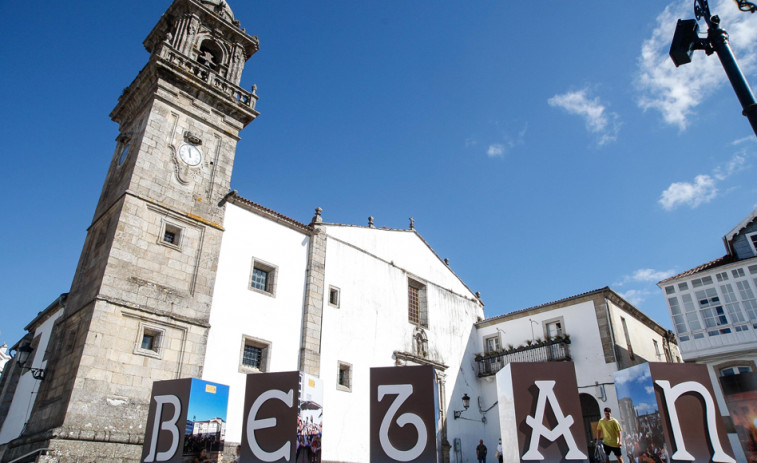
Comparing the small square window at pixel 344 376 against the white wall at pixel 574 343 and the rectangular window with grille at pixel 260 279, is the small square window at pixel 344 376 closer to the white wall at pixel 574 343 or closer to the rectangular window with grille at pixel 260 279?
the rectangular window with grille at pixel 260 279

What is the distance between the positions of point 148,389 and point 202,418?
580 centimetres

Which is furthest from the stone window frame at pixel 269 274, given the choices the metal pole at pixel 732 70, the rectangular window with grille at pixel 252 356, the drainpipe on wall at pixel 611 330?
the metal pole at pixel 732 70

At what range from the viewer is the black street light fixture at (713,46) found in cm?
466

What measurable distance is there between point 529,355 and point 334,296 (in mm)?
9113

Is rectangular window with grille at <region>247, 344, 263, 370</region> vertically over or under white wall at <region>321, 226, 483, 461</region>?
under

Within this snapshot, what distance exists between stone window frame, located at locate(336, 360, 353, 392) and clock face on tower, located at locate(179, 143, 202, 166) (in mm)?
8323

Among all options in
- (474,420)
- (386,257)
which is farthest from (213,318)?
(474,420)

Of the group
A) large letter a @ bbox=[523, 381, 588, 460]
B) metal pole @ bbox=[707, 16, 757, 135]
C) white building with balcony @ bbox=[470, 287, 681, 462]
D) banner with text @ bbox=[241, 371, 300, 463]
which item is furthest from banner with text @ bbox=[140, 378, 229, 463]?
white building with balcony @ bbox=[470, 287, 681, 462]

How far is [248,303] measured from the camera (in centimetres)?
1577

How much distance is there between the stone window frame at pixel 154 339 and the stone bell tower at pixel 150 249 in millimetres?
29

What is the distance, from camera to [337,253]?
771 inches

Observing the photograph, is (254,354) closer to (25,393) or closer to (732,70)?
(25,393)

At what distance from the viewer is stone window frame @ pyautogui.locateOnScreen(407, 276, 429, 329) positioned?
73.1 ft

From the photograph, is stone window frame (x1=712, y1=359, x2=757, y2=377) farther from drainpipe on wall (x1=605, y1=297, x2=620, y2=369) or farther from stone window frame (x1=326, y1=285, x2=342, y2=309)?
stone window frame (x1=326, y1=285, x2=342, y2=309)
